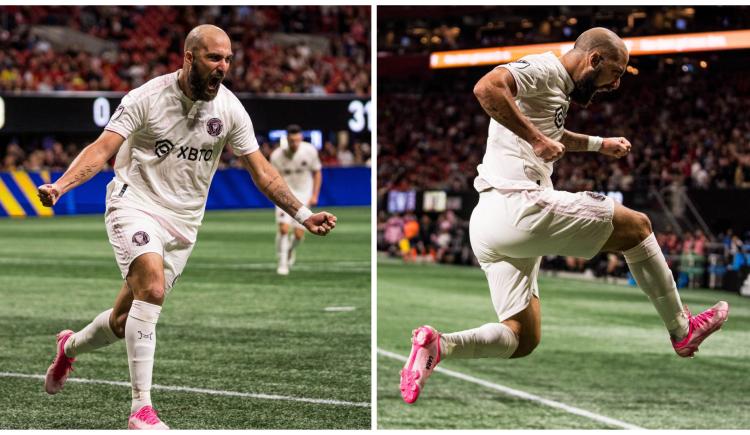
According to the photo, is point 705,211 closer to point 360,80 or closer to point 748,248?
point 748,248

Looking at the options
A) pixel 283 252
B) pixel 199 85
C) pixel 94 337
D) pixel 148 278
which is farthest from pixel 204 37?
pixel 283 252

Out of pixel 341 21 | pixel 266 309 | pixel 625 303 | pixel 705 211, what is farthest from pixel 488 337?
pixel 341 21

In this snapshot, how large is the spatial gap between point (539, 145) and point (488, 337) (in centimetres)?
102

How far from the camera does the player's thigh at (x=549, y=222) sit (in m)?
4.55

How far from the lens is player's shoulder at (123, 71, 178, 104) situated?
16.6 feet

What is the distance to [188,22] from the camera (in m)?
31.9

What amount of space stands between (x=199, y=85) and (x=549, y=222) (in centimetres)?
167

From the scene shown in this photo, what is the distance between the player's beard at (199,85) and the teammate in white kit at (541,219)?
126 centimetres

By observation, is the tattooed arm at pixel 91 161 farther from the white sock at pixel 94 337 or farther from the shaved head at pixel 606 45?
the shaved head at pixel 606 45

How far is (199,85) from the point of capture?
5012 mm

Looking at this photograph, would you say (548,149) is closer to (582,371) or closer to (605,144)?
(605,144)

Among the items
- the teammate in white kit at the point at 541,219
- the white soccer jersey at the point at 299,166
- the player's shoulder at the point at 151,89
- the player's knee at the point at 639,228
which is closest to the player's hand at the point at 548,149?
the teammate in white kit at the point at 541,219

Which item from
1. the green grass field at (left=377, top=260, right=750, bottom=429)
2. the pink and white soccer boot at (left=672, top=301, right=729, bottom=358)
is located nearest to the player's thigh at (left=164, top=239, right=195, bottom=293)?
the pink and white soccer boot at (left=672, top=301, right=729, bottom=358)

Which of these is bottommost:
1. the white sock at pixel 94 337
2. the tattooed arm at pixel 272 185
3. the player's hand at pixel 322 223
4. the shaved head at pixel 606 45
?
the white sock at pixel 94 337
